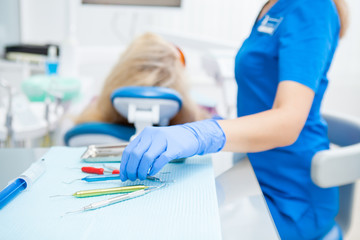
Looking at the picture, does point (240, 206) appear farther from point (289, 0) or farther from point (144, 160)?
point (289, 0)

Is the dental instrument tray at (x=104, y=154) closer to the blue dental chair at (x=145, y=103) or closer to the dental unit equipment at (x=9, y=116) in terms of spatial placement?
the blue dental chair at (x=145, y=103)

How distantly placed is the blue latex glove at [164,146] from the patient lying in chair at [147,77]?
42 centimetres

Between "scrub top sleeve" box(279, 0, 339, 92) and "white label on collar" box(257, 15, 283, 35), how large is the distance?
0.06 meters

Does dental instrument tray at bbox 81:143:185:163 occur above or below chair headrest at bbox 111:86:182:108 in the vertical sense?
below

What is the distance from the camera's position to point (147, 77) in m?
1.06

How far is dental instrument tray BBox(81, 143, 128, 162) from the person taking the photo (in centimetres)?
66

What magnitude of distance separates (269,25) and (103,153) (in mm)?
560

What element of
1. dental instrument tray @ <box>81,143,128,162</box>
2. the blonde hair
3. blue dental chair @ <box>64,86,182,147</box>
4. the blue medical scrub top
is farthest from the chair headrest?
the blonde hair

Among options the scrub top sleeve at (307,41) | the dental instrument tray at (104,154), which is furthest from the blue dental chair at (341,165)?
the dental instrument tray at (104,154)

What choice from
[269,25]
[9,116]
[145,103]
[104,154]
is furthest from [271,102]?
[9,116]

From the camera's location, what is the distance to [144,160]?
575mm

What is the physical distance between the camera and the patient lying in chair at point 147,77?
1.08m

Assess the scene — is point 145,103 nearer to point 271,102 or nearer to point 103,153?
point 103,153

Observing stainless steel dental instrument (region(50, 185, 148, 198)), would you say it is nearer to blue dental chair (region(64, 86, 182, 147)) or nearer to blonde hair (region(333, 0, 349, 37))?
blue dental chair (region(64, 86, 182, 147))
